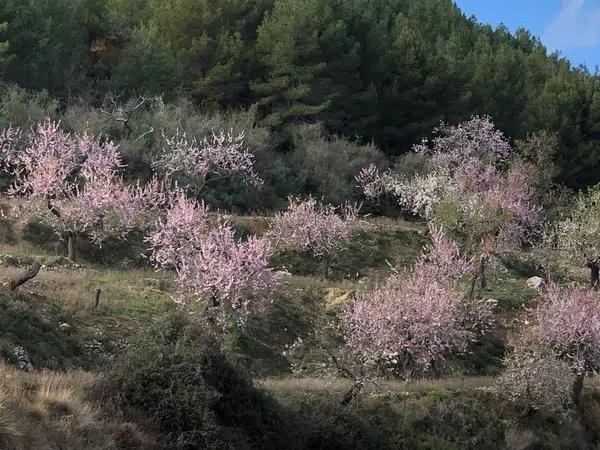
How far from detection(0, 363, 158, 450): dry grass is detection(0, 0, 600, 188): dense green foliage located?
32.1 m

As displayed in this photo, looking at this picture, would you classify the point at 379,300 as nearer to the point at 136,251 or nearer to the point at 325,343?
the point at 325,343

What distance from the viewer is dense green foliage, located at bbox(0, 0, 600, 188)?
4753 centimetres

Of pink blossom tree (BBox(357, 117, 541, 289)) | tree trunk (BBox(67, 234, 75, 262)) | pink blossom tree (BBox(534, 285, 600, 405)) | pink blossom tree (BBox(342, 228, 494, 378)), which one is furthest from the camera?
pink blossom tree (BBox(357, 117, 541, 289))

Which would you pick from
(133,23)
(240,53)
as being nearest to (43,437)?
(240,53)

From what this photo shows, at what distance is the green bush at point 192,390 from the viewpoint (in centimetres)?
1358

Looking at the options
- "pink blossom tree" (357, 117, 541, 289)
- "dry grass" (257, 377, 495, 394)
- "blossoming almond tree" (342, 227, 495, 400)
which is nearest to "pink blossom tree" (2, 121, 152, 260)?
"blossoming almond tree" (342, 227, 495, 400)

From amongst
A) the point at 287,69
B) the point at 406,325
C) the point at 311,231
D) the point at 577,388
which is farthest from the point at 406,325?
the point at 287,69

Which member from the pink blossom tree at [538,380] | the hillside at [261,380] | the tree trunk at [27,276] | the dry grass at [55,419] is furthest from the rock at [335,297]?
the dry grass at [55,419]

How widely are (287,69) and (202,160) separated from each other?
1320 centimetres

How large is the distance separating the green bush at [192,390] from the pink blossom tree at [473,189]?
18403 millimetres

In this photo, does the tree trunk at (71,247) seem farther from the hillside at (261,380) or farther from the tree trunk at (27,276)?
the tree trunk at (27,276)

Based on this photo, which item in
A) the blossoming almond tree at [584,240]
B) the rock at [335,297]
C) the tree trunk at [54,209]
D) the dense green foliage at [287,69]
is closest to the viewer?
the rock at [335,297]

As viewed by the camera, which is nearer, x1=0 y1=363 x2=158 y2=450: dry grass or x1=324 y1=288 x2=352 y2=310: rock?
x1=0 y1=363 x2=158 y2=450: dry grass

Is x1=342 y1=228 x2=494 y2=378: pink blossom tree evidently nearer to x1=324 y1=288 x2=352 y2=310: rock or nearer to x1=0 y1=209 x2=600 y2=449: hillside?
x1=0 y1=209 x2=600 y2=449: hillside
